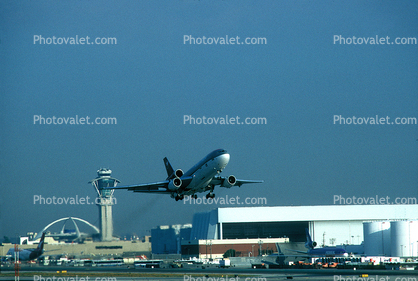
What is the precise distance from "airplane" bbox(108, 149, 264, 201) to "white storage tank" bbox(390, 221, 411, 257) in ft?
211

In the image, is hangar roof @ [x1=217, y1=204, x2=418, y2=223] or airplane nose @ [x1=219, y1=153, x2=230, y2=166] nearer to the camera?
airplane nose @ [x1=219, y1=153, x2=230, y2=166]

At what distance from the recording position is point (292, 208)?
607 ft

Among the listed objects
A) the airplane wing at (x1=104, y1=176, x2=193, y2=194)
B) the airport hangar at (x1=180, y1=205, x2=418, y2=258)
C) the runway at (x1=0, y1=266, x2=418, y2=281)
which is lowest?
the runway at (x1=0, y1=266, x2=418, y2=281)

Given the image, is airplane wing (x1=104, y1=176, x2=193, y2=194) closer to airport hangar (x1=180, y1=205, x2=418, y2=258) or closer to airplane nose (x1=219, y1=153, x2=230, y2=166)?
airplane nose (x1=219, y1=153, x2=230, y2=166)

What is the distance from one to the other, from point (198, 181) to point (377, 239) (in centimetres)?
8635

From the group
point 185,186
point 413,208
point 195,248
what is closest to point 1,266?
point 185,186

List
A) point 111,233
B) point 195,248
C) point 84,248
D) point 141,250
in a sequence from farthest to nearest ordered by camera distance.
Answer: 1. point 195,248
2. point 141,250
3. point 84,248
4. point 111,233

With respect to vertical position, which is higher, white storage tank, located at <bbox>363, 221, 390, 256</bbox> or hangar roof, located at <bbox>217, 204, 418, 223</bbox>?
hangar roof, located at <bbox>217, 204, 418, 223</bbox>

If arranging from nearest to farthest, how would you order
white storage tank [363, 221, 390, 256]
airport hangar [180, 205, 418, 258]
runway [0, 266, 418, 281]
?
runway [0, 266, 418, 281], white storage tank [363, 221, 390, 256], airport hangar [180, 205, 418, 258]

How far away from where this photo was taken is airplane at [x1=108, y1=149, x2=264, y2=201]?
6925cm

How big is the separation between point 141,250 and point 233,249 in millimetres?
35187

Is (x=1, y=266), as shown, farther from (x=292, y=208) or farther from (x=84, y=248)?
(x=292, y=208)

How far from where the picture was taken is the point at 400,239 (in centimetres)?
12762

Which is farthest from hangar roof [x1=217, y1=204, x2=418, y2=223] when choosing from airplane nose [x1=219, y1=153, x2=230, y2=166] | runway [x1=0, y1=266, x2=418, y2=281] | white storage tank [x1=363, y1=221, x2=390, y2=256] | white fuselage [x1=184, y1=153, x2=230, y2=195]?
airplane nose [x1=219, y1=153, x2=230, y2=166]
